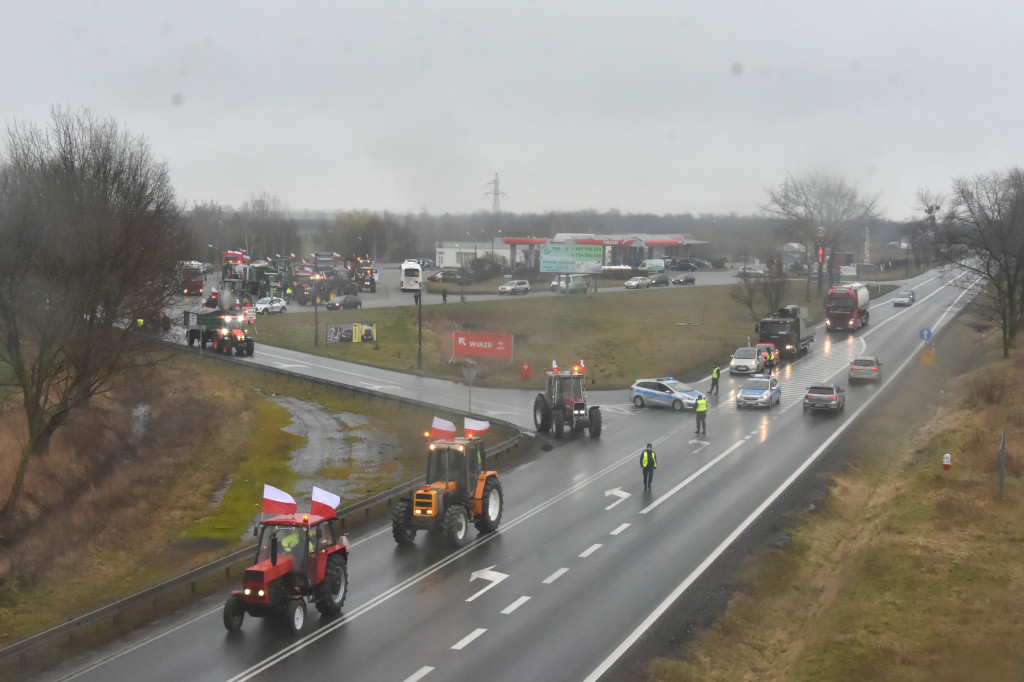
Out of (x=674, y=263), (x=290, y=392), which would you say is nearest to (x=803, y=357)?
(x=290, y=392)

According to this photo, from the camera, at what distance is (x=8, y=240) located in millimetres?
31031

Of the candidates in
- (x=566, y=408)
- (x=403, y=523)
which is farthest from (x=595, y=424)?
(x=403, y=523)

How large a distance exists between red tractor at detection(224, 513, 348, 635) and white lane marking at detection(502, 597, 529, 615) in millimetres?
3142

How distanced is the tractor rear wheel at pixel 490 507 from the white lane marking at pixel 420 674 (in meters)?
7.50

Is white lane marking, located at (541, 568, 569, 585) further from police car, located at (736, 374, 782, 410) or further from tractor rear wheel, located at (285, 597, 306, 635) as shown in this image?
police car, located at (736, 374, 782, 410)

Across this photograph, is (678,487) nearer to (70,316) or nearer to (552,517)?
(552,517)

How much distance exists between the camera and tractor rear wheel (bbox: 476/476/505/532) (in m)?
23.0

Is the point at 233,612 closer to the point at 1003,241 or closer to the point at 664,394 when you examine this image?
the point at 664,394

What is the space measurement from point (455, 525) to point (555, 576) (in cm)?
280

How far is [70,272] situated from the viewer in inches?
1259

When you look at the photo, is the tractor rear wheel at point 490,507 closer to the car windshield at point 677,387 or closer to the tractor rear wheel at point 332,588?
the tractor rear wheel at point 332,588

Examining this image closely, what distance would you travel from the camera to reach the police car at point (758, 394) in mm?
42656

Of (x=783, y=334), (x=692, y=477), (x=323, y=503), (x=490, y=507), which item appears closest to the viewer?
(x=323, y=503)

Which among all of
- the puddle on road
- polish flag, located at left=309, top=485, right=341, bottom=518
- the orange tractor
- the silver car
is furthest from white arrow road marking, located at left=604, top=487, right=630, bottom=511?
the silver car
